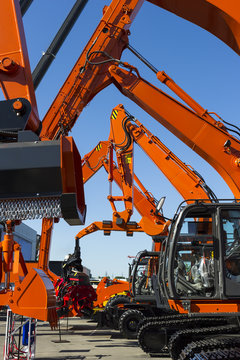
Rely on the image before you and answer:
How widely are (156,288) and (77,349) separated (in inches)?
119

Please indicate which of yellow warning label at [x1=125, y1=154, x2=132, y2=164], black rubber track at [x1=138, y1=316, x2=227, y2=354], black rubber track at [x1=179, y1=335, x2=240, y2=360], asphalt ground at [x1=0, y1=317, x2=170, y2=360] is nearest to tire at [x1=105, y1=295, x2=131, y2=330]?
asphalt ground at [x1=0, y1=317, x2=170, y2=360]

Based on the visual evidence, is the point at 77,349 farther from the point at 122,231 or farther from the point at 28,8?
the point at 28,8

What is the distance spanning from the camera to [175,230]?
5.52 metres

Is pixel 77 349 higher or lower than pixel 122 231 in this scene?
lower

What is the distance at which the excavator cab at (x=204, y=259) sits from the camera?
5199 millimetres

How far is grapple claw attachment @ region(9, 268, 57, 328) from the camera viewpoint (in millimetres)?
4789

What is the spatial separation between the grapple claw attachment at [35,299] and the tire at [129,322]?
5952 millimetres

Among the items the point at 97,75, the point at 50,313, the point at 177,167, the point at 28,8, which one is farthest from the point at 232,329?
the point at 177,167

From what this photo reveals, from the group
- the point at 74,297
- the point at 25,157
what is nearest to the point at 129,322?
the point at 74,297

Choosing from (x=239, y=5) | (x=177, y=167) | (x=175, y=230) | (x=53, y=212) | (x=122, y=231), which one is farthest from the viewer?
(x=122, y=231)

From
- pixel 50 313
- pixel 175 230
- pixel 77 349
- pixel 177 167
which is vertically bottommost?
pixel 77 349

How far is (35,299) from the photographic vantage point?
4.95 m

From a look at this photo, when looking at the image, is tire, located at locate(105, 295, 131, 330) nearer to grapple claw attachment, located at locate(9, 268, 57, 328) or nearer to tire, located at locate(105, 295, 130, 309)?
tire, located at locate(105, 295, 130, 309)

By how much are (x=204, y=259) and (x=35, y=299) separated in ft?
7.37
